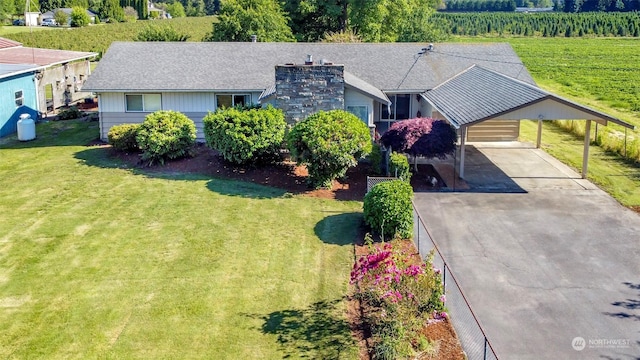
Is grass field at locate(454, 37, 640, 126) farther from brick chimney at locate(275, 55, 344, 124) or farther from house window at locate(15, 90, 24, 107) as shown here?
house window at locate(15, 90, 24, 107)

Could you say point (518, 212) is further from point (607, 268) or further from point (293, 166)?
point (293, 166)

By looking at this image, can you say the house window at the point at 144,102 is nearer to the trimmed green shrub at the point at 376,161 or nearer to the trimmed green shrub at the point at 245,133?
the trimmed green shrub at the point at 245,133

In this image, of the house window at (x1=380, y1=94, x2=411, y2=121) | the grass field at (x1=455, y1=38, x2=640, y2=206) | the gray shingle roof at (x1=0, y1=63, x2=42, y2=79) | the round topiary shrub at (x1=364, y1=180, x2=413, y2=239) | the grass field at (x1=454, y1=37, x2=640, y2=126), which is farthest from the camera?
the grass field at (x1=454, y1=37, x2=640, y2=126)

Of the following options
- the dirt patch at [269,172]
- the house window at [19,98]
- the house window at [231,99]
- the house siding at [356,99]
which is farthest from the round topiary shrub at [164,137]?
the house window at [19,98]

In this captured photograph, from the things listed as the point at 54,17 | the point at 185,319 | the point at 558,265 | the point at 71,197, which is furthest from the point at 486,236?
the point at 54,17

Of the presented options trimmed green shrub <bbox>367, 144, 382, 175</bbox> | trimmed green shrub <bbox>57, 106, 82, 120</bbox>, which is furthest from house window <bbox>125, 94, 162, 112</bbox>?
trimmed green shrub <bbox>367, 144, 382, 175</bbox>

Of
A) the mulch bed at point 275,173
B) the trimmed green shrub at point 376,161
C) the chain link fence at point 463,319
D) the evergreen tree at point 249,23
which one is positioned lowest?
the chain link fence at point 463,319
